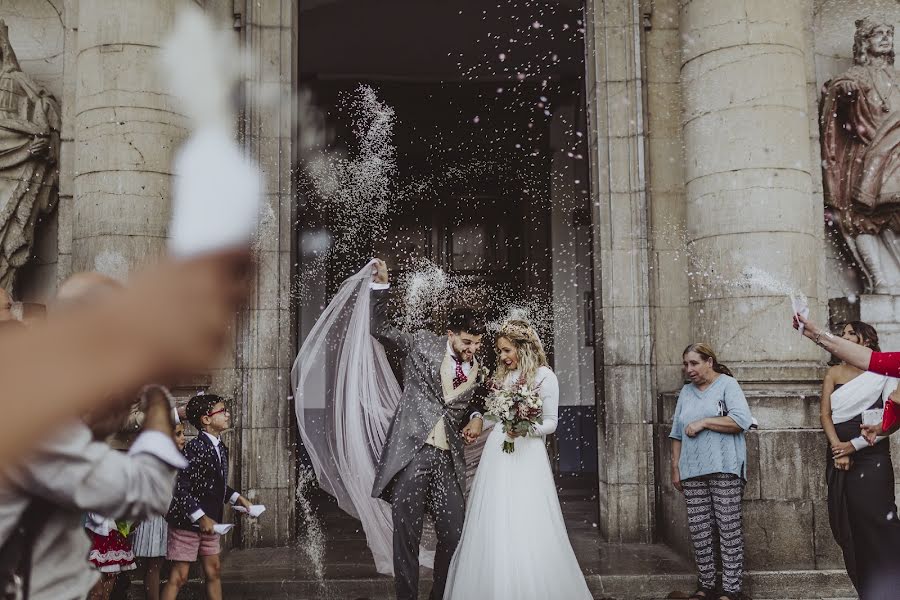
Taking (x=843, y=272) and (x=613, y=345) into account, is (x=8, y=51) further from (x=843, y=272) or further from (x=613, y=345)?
(x=843, y=272)

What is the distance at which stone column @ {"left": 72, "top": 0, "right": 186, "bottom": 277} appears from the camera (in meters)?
6.90

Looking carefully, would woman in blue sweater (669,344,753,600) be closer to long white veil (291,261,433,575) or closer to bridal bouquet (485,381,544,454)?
bridal bouquet (485,381,544,454)

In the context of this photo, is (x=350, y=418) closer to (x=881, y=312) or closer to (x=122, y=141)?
(x=122, y=141)

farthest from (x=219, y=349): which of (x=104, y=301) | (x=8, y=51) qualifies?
(x=8, y=51)

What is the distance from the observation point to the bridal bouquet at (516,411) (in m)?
5.57

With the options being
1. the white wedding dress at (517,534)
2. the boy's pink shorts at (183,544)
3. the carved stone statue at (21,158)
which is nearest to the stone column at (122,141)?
the carved stone statue at (21,158)

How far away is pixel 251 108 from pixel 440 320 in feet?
10.4

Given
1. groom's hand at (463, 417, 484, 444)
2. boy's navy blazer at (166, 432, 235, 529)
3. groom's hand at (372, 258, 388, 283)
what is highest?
groom's hand at (372, 258, 388, 283)

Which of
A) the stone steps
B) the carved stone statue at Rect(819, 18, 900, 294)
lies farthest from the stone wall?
the stone steps

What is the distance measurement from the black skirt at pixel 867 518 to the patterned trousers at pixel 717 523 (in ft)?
2.14

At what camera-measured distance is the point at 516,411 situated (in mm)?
5586

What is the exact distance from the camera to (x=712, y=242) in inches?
286

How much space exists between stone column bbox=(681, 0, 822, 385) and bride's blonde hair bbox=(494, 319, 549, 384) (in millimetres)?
2096

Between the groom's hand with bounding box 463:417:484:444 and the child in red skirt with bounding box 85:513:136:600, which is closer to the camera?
the child in red skirt with bounding box 85:513:136:600
